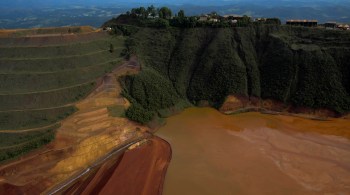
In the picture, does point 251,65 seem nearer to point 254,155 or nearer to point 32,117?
point 254,155

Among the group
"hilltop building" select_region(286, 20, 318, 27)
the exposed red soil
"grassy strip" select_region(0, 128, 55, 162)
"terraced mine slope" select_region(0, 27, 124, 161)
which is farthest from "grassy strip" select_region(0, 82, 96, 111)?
"hilltop building" select_region(286, 20, 318, 27)

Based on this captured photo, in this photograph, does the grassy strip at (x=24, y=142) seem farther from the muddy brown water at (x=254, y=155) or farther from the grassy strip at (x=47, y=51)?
the grassy strip at (x=47, y=51)

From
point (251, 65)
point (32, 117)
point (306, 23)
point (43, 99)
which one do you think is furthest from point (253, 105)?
point (32, 117)

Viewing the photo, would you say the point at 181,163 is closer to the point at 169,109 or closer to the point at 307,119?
the point at 169,109

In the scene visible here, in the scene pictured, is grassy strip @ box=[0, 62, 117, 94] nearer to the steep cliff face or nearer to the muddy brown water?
the steep cliff face

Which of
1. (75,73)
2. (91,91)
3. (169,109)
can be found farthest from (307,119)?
(75,73)

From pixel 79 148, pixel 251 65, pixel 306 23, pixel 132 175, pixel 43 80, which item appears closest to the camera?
pixel 132 175
